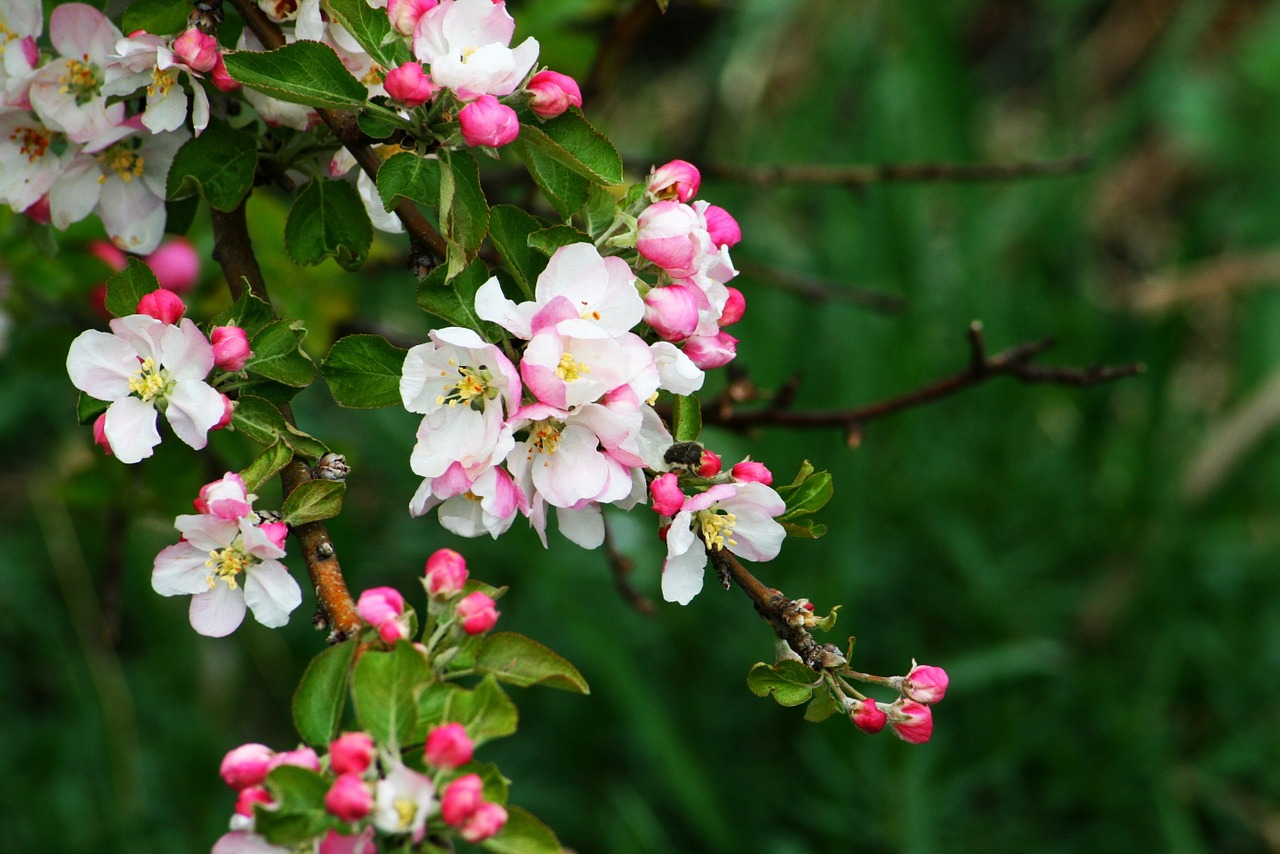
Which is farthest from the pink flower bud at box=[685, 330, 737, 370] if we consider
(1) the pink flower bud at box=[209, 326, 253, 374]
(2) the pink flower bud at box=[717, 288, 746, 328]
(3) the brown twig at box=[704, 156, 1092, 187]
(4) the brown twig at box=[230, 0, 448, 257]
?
(3) the brown twig at box=[704, 156, 1092, 187]

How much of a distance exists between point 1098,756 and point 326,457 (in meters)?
1.76

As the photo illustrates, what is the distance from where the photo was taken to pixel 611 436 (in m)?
0.69

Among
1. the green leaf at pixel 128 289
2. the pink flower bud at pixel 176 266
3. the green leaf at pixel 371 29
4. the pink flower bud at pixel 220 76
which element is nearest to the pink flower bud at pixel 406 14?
the green leaf at pixel 371 29

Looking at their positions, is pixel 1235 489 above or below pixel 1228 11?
below

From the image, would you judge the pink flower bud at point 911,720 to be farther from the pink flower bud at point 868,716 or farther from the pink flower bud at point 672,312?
the pink flower bud at point 672,312

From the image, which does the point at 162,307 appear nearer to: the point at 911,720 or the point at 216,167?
the point at 216,167

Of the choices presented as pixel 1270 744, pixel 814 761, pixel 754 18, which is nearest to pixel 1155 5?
pixel 754 18

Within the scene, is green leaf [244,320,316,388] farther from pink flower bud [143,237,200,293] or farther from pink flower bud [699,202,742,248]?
pink flower bud [143,237,200,293]

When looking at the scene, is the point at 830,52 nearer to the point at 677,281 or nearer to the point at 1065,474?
the point at 1065,474

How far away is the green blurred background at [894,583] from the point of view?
78.4 inches

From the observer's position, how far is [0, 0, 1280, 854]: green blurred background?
1992mm

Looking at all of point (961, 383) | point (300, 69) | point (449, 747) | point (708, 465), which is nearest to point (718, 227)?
point (708, 465)

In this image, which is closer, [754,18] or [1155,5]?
[754,18]

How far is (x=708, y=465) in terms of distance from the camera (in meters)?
0.75
